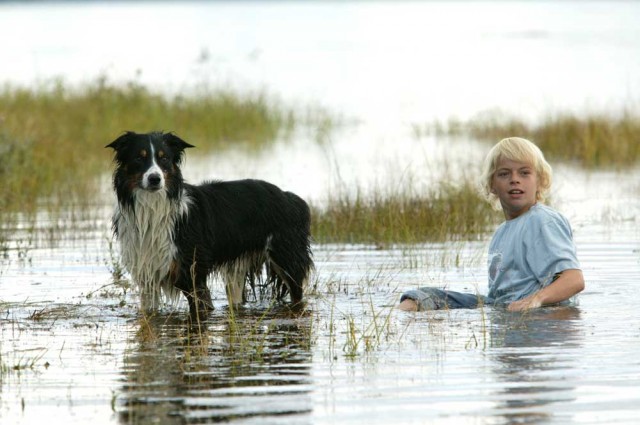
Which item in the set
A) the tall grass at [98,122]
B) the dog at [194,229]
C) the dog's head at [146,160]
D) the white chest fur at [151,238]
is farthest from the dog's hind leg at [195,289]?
the tall grass at [98,122]

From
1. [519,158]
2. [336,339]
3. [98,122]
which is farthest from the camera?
[98,122]

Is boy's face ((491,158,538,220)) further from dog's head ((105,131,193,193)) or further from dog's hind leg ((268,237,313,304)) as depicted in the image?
dog's head ((105,131,193,193))

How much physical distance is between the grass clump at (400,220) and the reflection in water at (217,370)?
351 centimetres

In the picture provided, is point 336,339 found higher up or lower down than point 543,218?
lower down

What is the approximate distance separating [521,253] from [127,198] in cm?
296

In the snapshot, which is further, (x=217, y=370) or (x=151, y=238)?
(x=151, y=238)

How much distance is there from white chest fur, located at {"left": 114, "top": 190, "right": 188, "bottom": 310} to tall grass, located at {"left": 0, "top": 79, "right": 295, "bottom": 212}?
7040mm

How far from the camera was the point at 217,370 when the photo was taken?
6977mm

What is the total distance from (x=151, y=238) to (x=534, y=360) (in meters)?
3.21

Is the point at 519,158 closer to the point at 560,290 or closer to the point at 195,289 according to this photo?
the point at 560,290

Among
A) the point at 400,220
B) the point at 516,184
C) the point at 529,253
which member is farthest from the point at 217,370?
the point at 400,220

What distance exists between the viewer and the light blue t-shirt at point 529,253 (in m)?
8.26

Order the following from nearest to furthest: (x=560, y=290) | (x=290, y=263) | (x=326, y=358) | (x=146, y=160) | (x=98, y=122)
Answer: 1. (x=326, y=358)
2. (x=560, y=290)
3. (x=146, y=160)
4. (x=290, y=263)
5. (x=98, y=122)

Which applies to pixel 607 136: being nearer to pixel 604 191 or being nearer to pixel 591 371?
pixel 604 191
